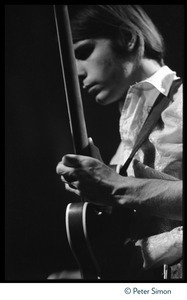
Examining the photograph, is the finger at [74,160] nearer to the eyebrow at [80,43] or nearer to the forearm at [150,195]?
the forearm at [150,195]

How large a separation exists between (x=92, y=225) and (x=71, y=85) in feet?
1.00

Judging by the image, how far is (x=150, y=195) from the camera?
0.95 metres

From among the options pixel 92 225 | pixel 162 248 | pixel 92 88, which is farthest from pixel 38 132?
pixel 162 248

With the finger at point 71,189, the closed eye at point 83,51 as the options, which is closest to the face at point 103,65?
the closed eye at point 83,51

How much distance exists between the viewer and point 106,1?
3.65ft

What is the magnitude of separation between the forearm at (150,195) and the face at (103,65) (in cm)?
25

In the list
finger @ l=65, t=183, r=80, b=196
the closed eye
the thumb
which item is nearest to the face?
the closed eye

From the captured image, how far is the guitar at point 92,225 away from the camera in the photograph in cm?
99

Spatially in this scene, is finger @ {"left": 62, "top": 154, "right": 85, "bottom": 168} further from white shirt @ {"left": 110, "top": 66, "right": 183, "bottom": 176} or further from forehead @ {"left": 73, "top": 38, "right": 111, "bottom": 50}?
forehead @ {"left": 73, "top": 38, "right": 111, "bottom": 50}

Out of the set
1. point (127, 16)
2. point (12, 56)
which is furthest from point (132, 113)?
point (12, 56)

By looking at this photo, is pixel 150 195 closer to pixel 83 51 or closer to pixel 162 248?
pixel 162 248

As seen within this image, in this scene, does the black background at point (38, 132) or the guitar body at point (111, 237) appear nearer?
the guitar body at point (111, 237)

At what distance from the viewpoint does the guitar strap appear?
3.31 feet

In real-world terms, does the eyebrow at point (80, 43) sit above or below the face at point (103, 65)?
above
